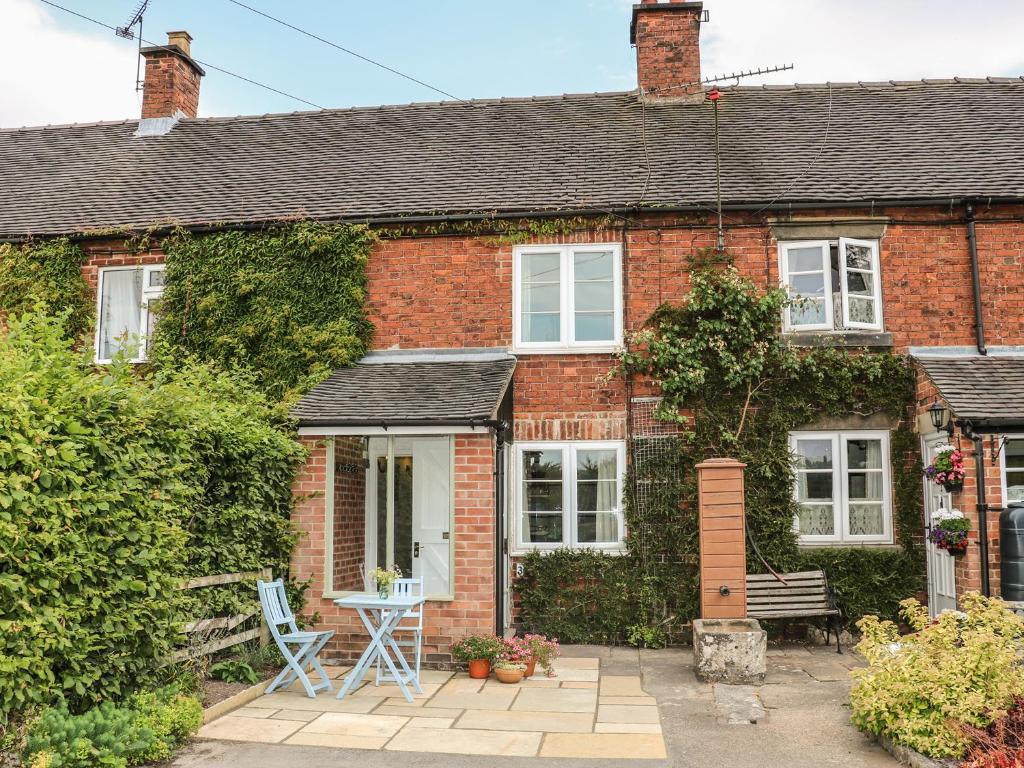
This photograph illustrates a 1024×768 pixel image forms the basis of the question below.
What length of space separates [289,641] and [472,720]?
1.80m

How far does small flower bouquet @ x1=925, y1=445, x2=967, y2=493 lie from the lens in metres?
9.62

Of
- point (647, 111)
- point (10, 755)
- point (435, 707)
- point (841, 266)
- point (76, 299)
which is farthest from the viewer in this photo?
point (647, 111)

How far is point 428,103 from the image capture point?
51.6 feet

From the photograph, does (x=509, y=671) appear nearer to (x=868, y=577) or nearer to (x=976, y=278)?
(x=868, y=577)

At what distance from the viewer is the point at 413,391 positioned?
10359mm

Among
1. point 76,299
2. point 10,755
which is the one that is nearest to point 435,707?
point 10,755

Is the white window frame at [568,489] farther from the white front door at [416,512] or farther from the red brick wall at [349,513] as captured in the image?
the red brick wall at [349,513]

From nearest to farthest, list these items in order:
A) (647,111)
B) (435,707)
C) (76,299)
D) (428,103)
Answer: (435,707) < (76,299) < (647,111) < (428,103)

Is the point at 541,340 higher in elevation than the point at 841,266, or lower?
lower

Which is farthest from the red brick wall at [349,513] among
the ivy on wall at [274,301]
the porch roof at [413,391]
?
the ivy on wall at [274,301]

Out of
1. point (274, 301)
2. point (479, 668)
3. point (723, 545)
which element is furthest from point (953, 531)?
point (274, 301)

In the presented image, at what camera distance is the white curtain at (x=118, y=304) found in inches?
497

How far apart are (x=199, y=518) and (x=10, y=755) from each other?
2.88m

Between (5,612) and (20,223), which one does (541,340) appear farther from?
(20,223)
